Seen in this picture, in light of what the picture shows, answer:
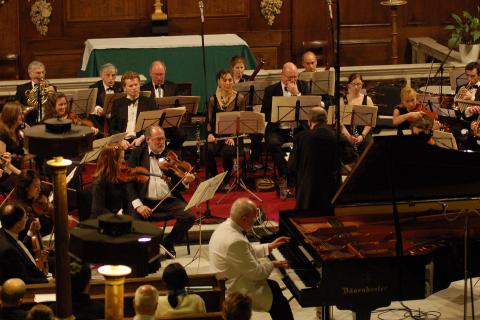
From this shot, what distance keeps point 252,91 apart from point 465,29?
4.51 m

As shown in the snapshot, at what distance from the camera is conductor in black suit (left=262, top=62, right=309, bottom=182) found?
10945 mm

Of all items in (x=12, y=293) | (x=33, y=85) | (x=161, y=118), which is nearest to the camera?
(x=12, y=293)

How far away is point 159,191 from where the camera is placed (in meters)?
9.00

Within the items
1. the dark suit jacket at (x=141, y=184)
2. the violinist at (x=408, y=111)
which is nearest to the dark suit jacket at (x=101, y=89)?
the dark suit jacket at (x=141, y=184)

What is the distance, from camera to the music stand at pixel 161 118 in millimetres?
9844

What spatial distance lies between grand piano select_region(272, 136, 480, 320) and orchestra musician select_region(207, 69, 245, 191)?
146 inches

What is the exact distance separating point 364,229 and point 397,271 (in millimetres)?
776

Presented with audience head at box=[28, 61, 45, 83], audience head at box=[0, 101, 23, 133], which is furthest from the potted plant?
audience head at box=[0, 101, 23, 133]

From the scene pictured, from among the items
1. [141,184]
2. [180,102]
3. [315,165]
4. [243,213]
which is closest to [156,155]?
[141,184]

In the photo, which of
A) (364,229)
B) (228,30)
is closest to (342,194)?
(364,229)

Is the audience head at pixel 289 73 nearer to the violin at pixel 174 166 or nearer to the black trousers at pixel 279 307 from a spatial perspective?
the violin at pixel 174 166

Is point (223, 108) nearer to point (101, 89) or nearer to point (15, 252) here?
point (101, 89)

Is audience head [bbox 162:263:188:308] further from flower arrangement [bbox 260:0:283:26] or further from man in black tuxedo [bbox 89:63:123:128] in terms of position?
flower arrangement [bbox 260:0:283:26]

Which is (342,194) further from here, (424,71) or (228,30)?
(228,30)
